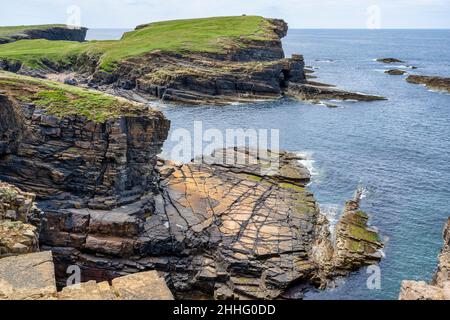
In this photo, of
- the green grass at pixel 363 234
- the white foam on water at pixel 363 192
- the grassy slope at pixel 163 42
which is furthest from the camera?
the grassy slope at pixel 163 42

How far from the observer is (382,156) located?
67562 mm

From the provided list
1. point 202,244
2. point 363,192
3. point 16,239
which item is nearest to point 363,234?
point 363,192

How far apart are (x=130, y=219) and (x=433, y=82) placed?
118 m

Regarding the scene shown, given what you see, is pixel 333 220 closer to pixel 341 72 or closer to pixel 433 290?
pixel 433 290

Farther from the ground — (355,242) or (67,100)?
(67,100)

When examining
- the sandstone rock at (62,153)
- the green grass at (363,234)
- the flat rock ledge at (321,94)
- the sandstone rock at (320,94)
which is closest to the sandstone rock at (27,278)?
the sandstone rock at (62,153)

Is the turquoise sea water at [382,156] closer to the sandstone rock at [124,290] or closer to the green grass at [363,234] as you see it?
the green grass at [363,234]

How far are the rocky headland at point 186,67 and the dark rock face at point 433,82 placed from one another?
28.5 metres

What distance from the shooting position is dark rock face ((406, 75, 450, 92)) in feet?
410

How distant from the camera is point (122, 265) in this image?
34.8 m

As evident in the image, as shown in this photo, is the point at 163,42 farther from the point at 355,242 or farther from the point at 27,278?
the point at 27,278

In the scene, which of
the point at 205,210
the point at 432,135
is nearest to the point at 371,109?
the point at 432,135

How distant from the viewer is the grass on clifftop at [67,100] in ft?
124
